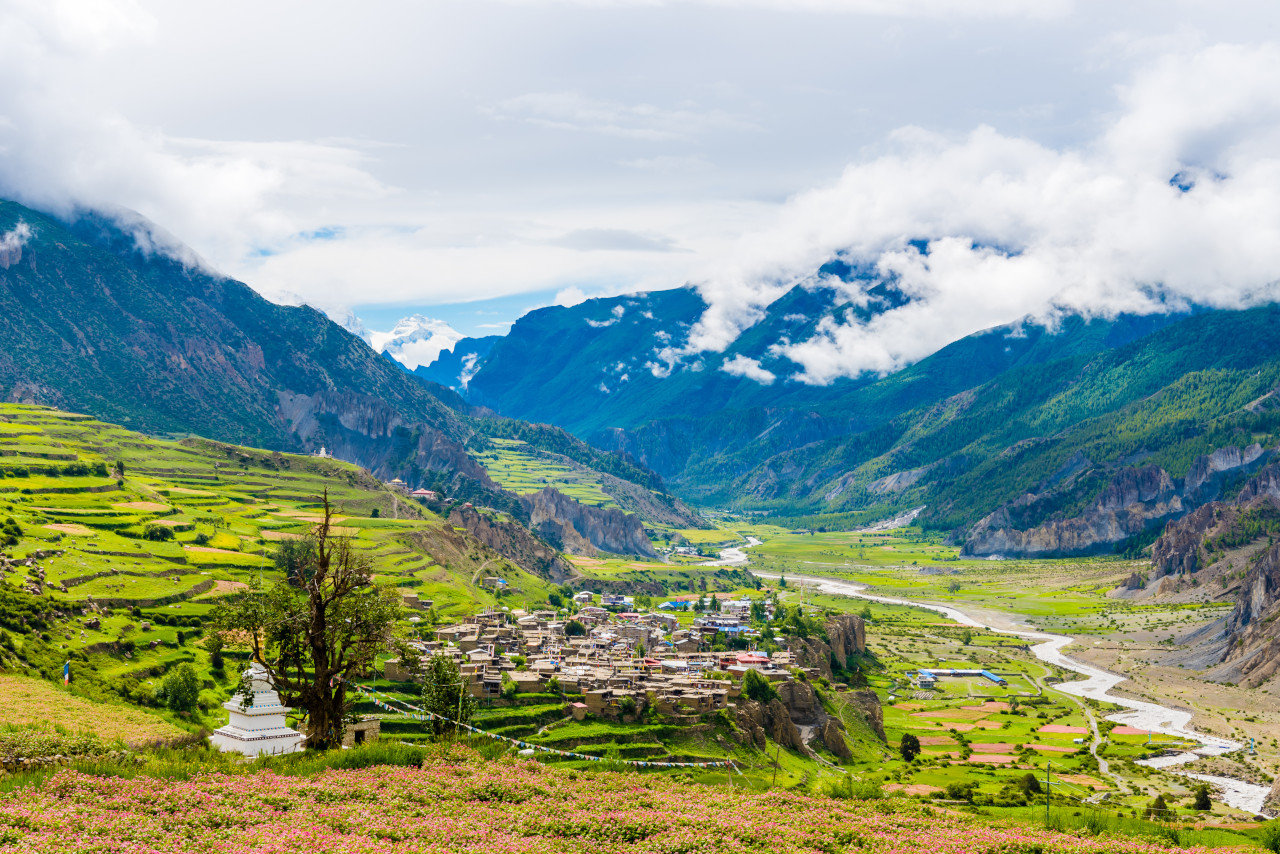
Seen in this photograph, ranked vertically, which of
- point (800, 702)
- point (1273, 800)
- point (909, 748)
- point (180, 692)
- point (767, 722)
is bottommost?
point (1273, 800)

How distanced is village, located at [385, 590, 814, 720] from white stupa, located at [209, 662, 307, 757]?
38.6ft

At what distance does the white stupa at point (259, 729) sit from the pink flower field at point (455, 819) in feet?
35.4

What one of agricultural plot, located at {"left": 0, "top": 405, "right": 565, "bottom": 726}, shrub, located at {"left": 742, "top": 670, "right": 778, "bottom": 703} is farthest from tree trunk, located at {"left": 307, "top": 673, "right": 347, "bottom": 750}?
shrub, located at {"left": 742, "top": 670, "right": 778, "bottom": 703}

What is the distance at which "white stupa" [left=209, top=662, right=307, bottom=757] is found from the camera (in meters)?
46.8

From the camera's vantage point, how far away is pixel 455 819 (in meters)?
34.2

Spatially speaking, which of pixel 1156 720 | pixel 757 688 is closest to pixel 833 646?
pixel 1156 720

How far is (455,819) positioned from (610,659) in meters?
70.7

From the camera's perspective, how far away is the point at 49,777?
33.4m

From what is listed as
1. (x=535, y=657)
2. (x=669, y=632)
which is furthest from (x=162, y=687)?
(x=669, y=632)

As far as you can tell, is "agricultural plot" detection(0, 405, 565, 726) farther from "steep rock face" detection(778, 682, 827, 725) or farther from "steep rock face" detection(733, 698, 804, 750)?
"steep rock face" detection(778, 682, 827, 725)

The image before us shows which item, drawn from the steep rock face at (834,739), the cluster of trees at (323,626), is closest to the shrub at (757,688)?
the steep rock face at (834,739)

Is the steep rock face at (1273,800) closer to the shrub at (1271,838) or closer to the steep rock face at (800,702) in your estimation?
the steep rock face at (800,702)

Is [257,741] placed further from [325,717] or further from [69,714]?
[69,714]

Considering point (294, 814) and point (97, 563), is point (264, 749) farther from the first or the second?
point (97, 563)
